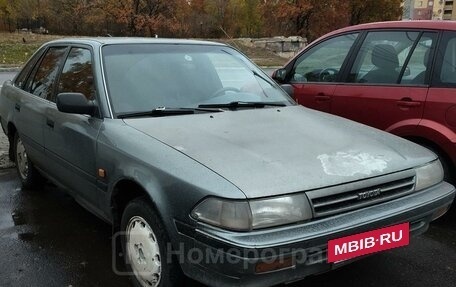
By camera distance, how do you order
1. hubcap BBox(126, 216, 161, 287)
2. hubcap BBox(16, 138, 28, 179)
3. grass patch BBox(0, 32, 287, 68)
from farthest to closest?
1. grass patch BBox(0, 32, 287, 68)
2. hubcap BBox(16, 138, 28, 179)
3. hubcap BBox(126, 216, 161, 287)

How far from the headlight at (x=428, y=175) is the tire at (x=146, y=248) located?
59.8 inches

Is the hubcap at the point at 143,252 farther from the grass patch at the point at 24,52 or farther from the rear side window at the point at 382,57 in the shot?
the grass patch at the point at 24,52

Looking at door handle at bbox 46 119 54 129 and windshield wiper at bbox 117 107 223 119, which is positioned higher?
windshield wiper at bbox 117 107 223 119

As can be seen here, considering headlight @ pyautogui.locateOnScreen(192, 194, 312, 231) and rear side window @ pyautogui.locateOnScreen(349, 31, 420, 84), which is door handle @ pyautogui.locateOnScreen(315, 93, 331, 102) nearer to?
rear side window @ pyautogui.locateOnScreen(349, 31, 420, 84)

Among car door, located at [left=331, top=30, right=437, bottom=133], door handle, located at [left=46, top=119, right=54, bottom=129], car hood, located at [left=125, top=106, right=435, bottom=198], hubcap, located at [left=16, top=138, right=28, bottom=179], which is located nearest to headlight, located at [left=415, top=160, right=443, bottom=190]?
car hood, located at [left=125, top=106, right=435, bottom=198]

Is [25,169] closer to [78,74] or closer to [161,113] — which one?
[78,74]

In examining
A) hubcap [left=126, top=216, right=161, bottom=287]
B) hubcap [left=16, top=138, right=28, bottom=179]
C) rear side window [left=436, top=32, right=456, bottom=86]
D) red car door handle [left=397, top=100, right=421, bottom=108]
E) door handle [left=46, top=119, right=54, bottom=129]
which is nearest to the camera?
hubcap [left=126, top=216, right=161, bottom=287]

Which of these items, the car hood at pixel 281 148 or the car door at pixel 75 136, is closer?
the car hood at pixel 281 148

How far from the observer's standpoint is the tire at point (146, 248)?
2715mm

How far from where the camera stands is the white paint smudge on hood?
2.69 m

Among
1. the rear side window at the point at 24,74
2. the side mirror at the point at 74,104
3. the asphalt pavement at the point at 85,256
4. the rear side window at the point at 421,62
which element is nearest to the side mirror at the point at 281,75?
the rear side window at the point at 421,62

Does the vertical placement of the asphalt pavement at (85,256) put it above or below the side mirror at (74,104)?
below

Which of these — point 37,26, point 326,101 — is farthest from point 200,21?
point 326,101

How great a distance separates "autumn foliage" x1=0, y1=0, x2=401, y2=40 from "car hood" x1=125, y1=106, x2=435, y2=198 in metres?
37.7
